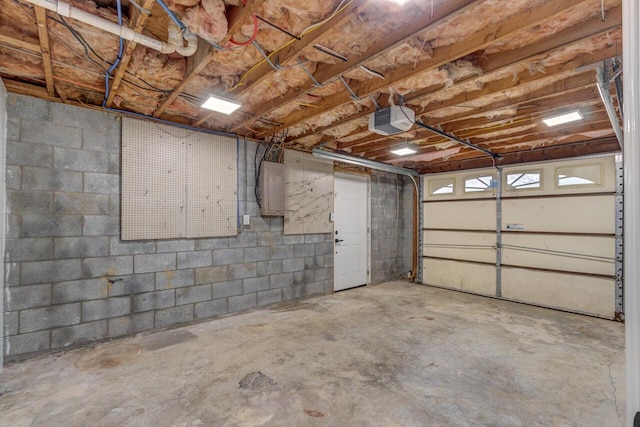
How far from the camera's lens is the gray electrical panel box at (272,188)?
3.97 metres

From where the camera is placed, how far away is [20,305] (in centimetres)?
250

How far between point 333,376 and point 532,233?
4.00m

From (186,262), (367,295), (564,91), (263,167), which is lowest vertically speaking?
(367,295)

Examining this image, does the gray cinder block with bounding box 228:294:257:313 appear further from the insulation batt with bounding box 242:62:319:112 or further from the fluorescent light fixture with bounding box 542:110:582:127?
the fluorescent light fixture with bounding box 542:110:582:127

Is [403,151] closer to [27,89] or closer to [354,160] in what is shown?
[354,160]

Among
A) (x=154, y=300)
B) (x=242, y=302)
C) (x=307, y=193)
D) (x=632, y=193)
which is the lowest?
(x=242, y=302)

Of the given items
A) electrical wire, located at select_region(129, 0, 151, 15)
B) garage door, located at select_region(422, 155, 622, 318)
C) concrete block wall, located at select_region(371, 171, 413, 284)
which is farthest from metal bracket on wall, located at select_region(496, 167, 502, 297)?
electrical wire, located at select_region(129, 0, 151, 15)

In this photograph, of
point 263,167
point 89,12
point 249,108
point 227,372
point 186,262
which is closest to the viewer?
point 89,12

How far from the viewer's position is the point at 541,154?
4.42 m

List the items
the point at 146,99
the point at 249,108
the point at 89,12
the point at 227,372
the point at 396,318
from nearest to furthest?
the point at 89,12, the point at 227,372, the point at 146,99, the point at 249,108, the point at 396,318

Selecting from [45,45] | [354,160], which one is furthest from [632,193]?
[354,160]

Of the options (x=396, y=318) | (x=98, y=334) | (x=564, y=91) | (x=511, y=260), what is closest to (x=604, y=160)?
(x=511, y=260)

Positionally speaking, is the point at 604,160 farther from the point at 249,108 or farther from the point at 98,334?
the point at 98,334

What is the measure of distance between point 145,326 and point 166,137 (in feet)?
6.72
